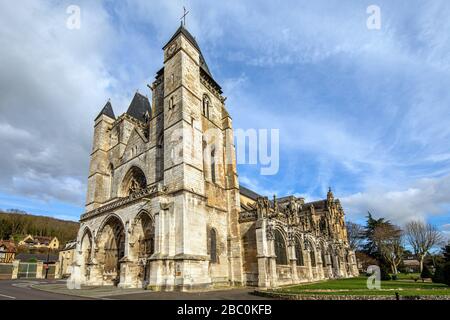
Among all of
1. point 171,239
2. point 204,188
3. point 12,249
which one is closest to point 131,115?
point 204,188

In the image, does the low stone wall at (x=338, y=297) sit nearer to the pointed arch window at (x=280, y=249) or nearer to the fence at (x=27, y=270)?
the pointed arch window at (x=280, y=249)

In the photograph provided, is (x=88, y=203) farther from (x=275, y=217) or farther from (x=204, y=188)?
(x=275, y=217)

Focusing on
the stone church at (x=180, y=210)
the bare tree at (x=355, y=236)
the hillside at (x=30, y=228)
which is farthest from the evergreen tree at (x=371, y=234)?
the hillside at (x=30, y=228)

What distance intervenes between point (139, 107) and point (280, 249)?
21.5 m

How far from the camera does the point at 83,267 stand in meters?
21.0

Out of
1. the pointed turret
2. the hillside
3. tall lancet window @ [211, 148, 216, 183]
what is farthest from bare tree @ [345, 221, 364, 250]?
the hillside

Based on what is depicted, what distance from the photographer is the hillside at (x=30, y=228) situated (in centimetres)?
8275

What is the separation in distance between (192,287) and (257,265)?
6.01m

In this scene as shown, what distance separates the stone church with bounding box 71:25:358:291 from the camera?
16188 millimetres

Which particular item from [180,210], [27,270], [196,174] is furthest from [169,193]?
[27,270]

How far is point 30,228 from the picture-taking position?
90375mm

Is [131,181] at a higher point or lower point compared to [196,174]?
higher

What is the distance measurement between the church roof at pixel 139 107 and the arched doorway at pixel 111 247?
12.5 m

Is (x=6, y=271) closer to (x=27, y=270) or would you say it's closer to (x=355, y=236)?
(x=27, y=270)
